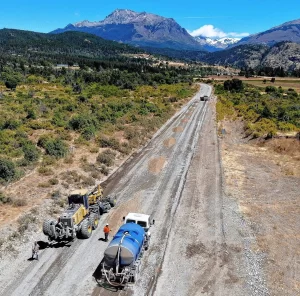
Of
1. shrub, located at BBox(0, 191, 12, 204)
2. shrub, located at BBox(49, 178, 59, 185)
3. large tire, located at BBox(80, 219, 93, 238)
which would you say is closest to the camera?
large tire, located at BBox(80, 219, 93, 238)

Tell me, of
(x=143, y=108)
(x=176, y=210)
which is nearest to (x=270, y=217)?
(x=176, y=210)

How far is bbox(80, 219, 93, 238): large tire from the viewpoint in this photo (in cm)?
2023

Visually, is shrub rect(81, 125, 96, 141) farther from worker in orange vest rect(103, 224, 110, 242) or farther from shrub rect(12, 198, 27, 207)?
worker in orange vest rect(103, 224, 110, 242)

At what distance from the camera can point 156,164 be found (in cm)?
3688

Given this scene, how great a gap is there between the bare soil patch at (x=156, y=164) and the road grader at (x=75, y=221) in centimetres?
1198

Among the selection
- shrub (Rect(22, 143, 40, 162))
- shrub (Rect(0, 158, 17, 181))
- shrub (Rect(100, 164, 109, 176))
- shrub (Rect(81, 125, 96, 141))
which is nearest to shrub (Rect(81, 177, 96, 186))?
shrub (Rect(100, 164, 109, 176))

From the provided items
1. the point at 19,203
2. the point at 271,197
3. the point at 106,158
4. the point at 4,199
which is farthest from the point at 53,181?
the point at 271,197

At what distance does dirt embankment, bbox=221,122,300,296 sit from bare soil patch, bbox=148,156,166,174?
703 cm

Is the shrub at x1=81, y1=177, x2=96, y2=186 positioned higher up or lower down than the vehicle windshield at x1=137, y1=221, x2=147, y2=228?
lower down

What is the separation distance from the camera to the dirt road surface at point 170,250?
16859 millimetres

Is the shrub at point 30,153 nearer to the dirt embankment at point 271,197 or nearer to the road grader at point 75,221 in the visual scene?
the road grader at point 75,221

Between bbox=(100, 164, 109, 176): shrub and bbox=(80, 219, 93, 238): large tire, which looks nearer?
bbox=(80, 219, 93, 238): large tire

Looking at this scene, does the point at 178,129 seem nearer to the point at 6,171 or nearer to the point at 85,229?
the point at 6,171

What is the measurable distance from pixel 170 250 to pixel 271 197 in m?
12.4
